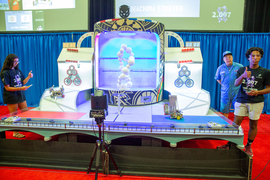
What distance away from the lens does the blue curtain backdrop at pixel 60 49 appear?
181 inches

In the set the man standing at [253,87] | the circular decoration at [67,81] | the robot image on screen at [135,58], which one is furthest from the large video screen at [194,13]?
the man standing at [253,87]

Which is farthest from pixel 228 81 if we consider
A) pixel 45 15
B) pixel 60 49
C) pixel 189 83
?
pixel 45 15

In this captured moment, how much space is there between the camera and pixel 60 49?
511 cm

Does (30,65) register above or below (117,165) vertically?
above

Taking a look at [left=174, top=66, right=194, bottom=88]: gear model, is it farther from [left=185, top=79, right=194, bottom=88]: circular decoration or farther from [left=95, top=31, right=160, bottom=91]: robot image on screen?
[left=95, top=31, right=160, bottom=91]: robot image on screen

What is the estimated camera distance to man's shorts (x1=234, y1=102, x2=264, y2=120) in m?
2.22

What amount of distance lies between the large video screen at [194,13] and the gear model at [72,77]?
7.14 ft

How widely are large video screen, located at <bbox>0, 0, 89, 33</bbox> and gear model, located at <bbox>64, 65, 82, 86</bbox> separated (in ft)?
5.57

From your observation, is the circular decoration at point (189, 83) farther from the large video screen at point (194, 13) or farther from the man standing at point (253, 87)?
the large video screen at point (194, 13)

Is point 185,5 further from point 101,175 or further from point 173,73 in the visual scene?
point 101,175

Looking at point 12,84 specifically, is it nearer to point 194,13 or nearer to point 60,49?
point 60,49

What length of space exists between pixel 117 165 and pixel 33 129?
127 cm

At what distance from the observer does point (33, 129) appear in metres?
2.24

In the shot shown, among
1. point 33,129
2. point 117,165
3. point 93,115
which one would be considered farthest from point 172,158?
point 33,129
